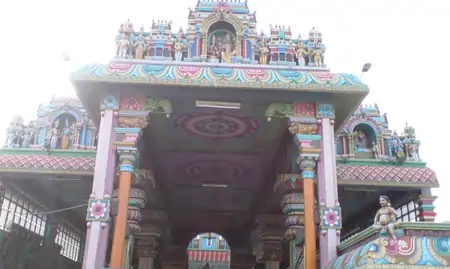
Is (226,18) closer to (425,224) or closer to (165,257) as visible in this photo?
(425,224)

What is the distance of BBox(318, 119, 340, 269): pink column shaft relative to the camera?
39.4 ft

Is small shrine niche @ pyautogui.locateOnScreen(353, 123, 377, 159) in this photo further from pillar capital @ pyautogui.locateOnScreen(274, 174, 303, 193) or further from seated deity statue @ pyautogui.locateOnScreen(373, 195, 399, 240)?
seated deity statue @ pyautogui.locateOnScreen(373, 195, 399, 240)

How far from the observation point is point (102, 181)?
1246cm

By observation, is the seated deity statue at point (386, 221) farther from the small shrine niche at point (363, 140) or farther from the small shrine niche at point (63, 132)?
the small shrine niche at point (63, 132)

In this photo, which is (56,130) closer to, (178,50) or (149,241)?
(149,241)

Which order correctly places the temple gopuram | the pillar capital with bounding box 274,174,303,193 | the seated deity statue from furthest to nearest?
the pillar capital with bounding box 274,174,303,193, the temple gopuram, the seated deity statue

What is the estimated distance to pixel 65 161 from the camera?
60.7 ft

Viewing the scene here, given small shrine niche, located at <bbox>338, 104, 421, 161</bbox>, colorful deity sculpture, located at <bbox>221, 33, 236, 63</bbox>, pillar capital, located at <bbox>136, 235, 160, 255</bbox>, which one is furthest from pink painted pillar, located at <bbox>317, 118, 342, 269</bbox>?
pillar capital, located at <bbox>136, 235, 160, 255</bbox>

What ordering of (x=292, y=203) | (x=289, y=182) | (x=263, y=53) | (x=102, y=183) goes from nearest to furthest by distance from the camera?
(x=102, y=183)
(x=263, y=53)
(x=292, y=203)
(x=289, y=182)

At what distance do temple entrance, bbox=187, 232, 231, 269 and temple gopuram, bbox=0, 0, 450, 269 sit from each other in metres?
12.3

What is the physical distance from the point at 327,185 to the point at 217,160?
7011 mm

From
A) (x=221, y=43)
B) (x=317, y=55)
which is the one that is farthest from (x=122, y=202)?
(x=317, y=55)

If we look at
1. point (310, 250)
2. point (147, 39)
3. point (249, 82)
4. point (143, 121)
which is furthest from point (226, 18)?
point (310, 250)

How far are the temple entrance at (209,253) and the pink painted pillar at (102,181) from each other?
27267 millimetres
